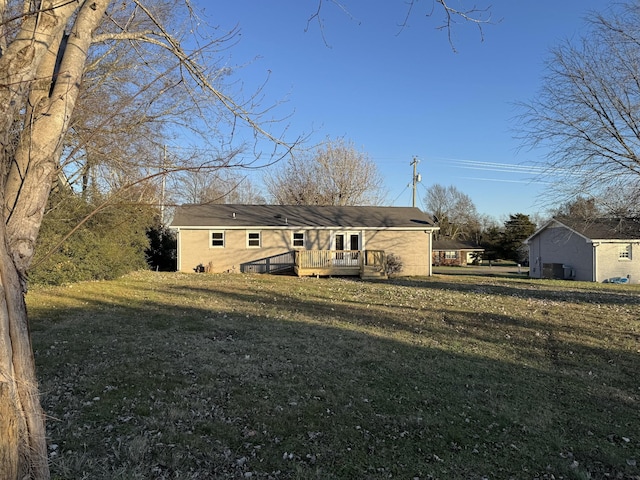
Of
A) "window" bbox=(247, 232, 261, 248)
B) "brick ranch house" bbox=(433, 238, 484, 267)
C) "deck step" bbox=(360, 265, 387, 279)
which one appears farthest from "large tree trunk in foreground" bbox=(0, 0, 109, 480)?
"brick ranch house" bbox=(433, 238, 484, 267)

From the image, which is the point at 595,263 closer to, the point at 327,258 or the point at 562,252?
the point at 562,252

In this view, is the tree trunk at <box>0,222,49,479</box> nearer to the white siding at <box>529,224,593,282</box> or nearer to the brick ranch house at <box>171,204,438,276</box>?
the brick ranch house at <box>171,204,438,276</box>

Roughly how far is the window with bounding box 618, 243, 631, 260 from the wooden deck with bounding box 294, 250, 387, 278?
15498 mm

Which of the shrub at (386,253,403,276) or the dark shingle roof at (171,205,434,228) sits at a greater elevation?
the dark shingle roof at (171,205,434,228)

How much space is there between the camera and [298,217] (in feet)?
80.6

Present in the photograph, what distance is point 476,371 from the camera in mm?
5734

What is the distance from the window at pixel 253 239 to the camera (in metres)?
23.1

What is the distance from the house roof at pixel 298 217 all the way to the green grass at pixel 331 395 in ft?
45.7

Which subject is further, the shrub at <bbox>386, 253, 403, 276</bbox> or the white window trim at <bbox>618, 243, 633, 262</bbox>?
the white window trim at <bbox>618, 243, 633, 262</bbox>

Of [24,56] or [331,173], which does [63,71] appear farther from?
[331,173]

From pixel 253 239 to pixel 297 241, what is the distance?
2.45 m

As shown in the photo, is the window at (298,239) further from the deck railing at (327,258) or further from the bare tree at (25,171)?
the bare tree at (25,171)

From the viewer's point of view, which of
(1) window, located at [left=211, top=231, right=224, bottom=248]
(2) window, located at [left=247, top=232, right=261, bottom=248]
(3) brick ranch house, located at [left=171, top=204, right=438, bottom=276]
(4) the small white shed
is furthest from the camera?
(4) the small white shed

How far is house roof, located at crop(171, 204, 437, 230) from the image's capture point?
2312 centimetres
